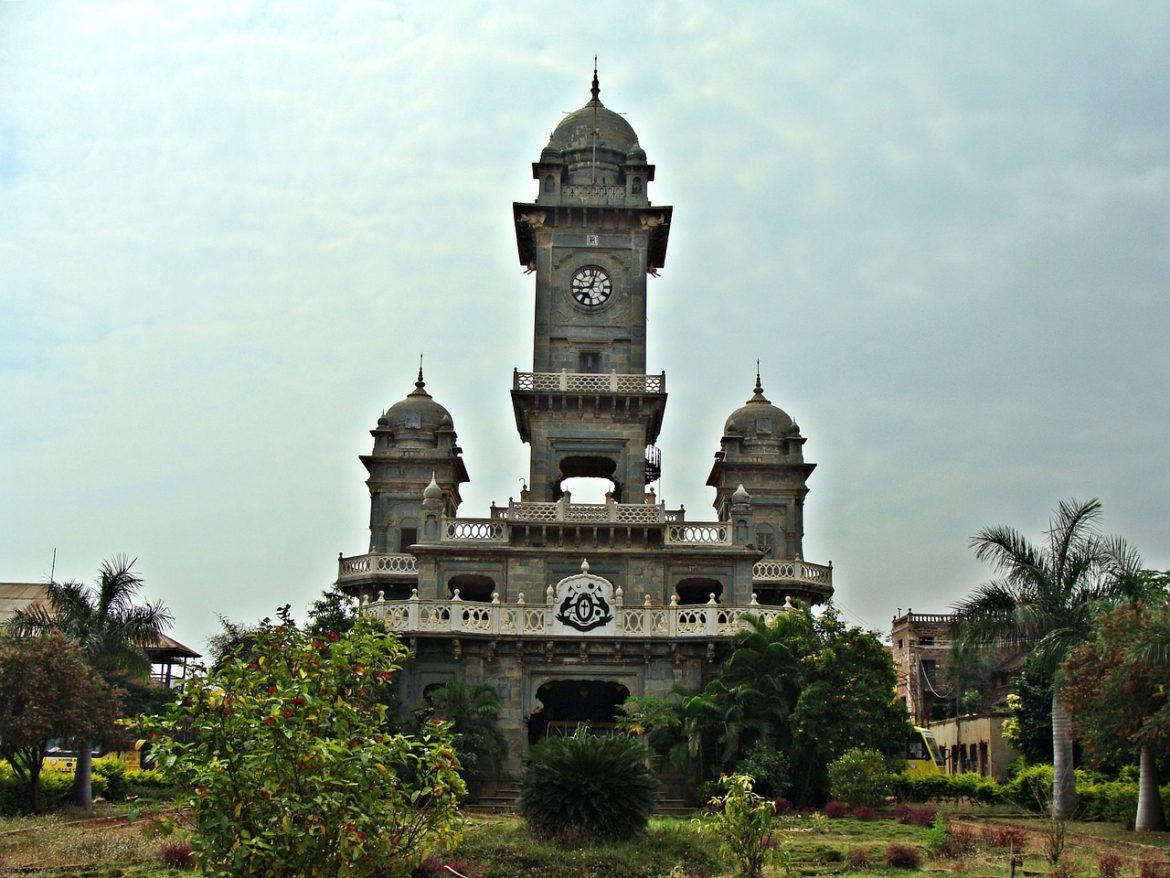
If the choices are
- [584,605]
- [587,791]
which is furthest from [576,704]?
[587,791]

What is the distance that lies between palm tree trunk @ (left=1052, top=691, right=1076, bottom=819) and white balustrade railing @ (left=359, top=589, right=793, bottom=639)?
10.6 meters

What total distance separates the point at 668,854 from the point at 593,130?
3777 cm

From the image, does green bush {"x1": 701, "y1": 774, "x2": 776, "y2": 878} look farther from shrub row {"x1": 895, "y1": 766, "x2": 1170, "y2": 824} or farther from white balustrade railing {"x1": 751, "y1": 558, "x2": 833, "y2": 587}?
white balustrade railing {"x1": 751, "y1": 558, "x2": 833, "y2": 587}

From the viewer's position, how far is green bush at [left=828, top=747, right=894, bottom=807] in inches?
1427

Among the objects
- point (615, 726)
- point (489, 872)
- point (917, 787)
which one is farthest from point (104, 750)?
point (917, 787)

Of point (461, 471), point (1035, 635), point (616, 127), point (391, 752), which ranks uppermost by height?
point (616, 127)

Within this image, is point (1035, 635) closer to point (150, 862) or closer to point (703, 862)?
point (703, 862)

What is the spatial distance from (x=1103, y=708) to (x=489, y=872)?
15791mm

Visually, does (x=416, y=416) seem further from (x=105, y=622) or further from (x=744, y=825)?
(x=744, y=825)

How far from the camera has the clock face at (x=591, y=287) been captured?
5491cm

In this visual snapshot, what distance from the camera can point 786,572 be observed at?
57875 mm

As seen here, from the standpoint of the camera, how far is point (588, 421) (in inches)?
2078

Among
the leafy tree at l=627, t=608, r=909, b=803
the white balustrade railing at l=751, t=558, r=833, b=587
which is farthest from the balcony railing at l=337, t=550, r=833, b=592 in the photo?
the leafy tree at l=627, t=608, r=909, b=803

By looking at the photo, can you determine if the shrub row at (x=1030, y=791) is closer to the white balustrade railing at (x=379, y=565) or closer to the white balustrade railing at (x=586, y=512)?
the white balustrade railing at (x=586, y=512)
